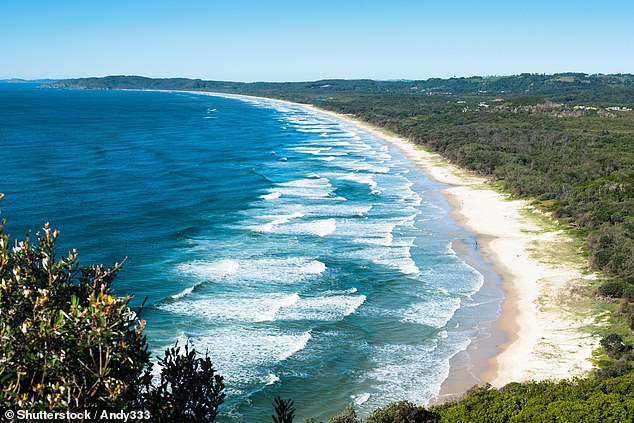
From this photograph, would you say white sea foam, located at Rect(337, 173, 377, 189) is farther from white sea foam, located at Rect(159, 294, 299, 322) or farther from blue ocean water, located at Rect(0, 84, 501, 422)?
white sea foam, located at Rect(159, 294, 299, 322)

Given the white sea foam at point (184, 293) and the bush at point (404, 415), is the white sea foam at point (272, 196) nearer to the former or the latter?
the white sea foam at point (184, 293)

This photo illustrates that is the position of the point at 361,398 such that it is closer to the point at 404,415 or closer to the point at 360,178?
the point at 404,415

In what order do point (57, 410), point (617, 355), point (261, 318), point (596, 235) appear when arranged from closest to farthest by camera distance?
point (57, 410), point (617, 355), point (261, 318), point (596, 235)

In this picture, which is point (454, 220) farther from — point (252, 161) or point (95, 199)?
point (252, 161)

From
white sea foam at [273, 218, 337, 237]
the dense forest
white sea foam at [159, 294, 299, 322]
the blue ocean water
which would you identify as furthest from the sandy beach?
white sea foam at [273, 218, 337, 237]

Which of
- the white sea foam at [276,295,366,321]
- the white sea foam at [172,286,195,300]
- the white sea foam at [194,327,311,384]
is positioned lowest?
the white sea foam at [194,327,311,384]

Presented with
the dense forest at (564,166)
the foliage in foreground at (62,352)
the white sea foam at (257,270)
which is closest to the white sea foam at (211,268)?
the white sea foam at (257,270)

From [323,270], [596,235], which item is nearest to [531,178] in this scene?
[596,235]

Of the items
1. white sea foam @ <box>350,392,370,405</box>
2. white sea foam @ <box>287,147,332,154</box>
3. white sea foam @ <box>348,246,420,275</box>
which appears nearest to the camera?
white sea foam @ <box>350,392,370,405</box>

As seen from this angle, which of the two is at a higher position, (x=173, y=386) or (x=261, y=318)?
(x=173, y=386)
